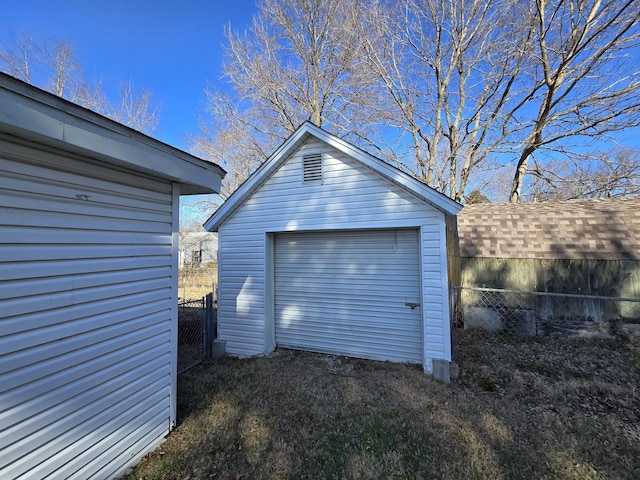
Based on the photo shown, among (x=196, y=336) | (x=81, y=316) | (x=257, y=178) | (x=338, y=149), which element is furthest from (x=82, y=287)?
(x=196, y=336)

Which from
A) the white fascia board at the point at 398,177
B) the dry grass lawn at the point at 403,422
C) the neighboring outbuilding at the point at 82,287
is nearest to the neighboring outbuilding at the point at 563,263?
the dry grass lawn at the point at 403,422

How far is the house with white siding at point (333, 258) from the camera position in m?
4.86

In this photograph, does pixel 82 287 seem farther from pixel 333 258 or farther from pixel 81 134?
pixel 333 258

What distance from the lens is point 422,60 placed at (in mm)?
13578

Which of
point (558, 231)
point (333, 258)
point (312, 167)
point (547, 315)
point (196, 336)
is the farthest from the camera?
point (558, 231)

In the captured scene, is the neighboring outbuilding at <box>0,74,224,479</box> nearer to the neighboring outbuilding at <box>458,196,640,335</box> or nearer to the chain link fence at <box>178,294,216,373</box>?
the chain link fence at <box>178,294,216,373</box>

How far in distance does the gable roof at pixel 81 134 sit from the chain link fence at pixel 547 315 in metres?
6.32

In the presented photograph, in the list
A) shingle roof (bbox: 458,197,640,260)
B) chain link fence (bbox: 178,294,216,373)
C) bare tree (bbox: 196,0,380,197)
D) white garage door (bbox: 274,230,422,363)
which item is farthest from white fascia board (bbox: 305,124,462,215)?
bare tree (bbox: 196,0,380,197)

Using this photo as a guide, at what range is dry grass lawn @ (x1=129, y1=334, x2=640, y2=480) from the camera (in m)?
2.71

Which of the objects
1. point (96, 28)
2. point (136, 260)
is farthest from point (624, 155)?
point (96, 28)

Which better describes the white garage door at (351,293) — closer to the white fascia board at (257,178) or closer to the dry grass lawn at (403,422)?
the dry grass lawn at (403,422)

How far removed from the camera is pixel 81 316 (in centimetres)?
231

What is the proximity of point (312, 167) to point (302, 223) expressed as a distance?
112cm

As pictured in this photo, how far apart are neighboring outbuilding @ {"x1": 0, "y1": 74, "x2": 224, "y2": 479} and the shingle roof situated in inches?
292
